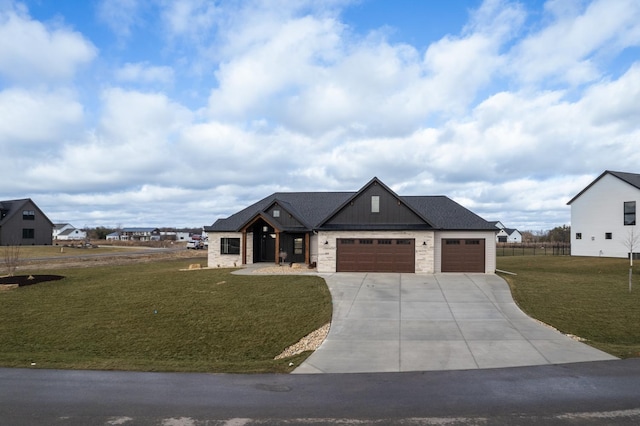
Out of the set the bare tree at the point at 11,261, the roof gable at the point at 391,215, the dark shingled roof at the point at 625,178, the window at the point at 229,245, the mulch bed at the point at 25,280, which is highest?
the dark shingled roof at the point at 625,178

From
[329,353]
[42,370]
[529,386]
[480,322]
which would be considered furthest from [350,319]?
[42,370]

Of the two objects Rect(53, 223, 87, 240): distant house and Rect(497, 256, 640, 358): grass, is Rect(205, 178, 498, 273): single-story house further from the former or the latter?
Rect(53, 223, 87, 240): distant house

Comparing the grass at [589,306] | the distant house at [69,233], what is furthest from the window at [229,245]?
the distant house at [69,233]

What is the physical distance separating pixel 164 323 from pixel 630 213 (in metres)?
40.0

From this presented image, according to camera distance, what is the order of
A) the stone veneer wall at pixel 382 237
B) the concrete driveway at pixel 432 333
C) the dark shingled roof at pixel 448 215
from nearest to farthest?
the concrete driveway at pixel 432 333 → the stone veneer wall at pixel 382 237 → the dark shingled roof at pixel 448 215

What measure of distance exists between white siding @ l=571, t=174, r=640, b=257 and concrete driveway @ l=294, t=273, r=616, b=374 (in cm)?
2391

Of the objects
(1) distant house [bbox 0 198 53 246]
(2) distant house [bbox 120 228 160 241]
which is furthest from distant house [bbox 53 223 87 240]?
(1) distant house [bbox 0 198 53 246]

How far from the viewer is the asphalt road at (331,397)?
6973 millimetres

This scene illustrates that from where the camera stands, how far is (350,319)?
15.6 m

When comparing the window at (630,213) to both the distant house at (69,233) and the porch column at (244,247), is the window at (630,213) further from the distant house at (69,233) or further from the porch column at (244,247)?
the distant house at (69,233)

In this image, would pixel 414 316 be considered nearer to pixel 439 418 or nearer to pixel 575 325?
pixel 575 325

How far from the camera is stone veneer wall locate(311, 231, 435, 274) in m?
25.4

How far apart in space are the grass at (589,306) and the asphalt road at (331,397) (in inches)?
148

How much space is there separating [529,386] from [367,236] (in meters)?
17.7
